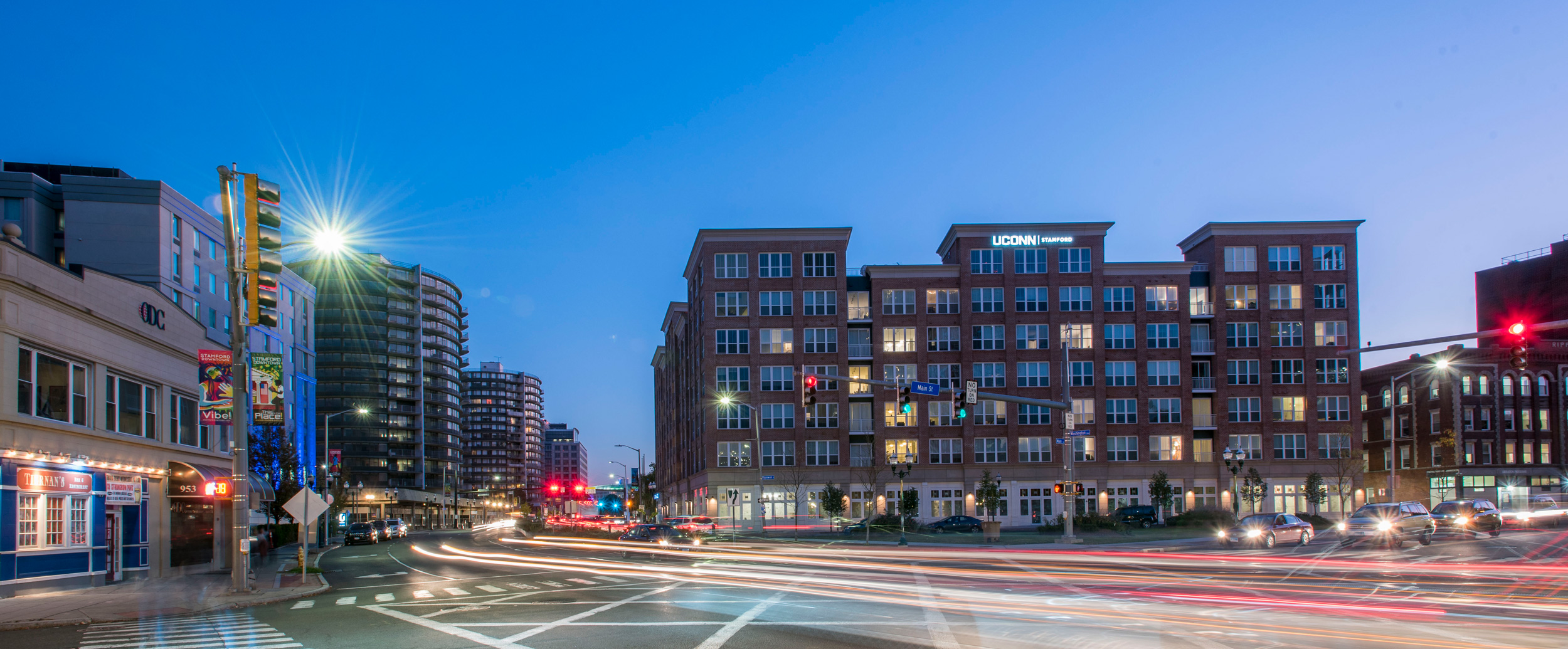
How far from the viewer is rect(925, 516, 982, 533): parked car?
73188 mm

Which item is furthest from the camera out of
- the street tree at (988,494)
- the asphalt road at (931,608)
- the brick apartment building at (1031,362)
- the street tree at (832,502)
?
the brick apartment building at (1031,362)

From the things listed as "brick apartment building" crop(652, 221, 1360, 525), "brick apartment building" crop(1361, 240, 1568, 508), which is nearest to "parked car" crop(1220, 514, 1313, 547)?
"brick apartment building" crop(652, 221, 1360, 525)

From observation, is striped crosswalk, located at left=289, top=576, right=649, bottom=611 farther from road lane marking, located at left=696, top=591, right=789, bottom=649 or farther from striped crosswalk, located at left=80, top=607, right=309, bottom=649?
road lane marking, located at left=696, top=591, right=789, bottom=649

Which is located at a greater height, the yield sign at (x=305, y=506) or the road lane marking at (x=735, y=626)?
the yield sign at (x=305, y=506)

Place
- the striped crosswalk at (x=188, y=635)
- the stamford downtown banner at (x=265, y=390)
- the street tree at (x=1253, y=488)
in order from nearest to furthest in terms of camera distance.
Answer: the striped crosswalk at (x=188, y=635) < the stamford downtown banner at (x=265, y=390) < the street tree at (x=1253, y=488)

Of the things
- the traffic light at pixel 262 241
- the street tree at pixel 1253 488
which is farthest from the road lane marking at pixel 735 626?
the street tree at pixel 1253 488

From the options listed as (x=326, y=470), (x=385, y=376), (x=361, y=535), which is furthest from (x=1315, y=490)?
(x=385, y=376)

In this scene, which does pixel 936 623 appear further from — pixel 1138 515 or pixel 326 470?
pixel 1138 515

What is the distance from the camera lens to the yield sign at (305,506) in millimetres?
27500

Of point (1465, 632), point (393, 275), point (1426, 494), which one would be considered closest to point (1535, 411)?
point (1426, 494)

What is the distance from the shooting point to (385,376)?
160 m

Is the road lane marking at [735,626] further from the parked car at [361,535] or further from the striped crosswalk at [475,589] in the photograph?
the parked car at [361,535]

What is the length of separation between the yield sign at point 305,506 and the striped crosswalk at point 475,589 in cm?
281

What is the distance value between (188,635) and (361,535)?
179ft
